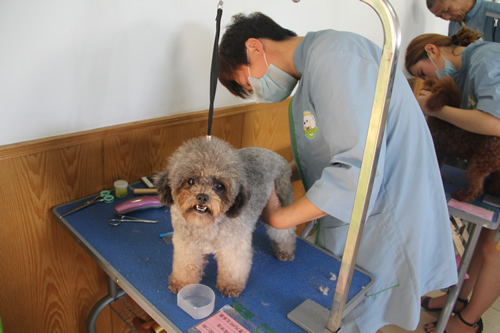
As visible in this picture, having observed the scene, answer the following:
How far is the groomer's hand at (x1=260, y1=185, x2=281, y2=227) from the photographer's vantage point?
1.08 metres

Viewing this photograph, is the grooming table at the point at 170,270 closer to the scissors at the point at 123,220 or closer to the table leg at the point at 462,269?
the scissors at the point at 123,220

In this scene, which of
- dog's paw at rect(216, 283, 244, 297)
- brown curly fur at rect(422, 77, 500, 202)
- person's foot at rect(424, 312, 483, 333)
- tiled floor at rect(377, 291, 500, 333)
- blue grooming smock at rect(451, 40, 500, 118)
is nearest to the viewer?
dog's paw at rect(216, 283, 244, 297)

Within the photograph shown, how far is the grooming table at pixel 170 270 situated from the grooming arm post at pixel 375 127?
27 centimetres

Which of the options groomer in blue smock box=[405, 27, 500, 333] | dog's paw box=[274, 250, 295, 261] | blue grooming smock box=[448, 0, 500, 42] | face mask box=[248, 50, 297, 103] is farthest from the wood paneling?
blue grooming smock box=[448, 0, 500, 42]

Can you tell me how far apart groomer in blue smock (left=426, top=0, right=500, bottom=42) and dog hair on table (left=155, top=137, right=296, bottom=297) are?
226cm

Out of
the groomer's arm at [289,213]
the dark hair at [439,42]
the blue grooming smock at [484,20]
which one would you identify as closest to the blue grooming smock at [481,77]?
the dark hair at [439,42]

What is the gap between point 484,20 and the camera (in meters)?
2.50

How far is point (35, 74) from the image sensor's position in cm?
107

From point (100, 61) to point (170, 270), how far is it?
0.73 metres

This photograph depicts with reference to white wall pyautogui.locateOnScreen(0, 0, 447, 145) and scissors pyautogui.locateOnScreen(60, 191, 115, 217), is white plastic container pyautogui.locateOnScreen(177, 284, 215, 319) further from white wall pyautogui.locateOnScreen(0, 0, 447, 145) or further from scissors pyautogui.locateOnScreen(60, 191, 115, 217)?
white wall pyautogui.locateOnScreen(0, 0, 447, 145)

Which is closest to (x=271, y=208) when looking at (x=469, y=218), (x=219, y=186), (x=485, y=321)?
(x=219, y=186)

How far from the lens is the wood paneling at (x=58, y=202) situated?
3.71 feet

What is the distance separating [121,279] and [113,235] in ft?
0.70

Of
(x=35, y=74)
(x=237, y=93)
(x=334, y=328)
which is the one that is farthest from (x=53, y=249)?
(x=334, y=328)
